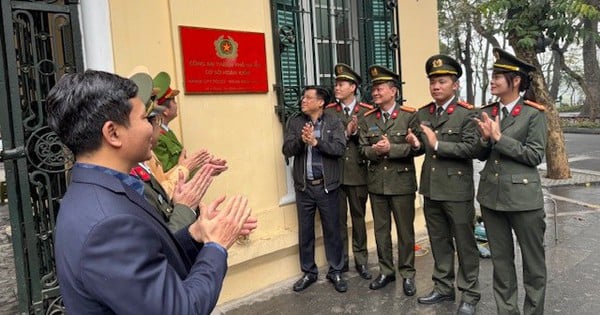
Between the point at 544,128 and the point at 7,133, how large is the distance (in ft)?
10.4

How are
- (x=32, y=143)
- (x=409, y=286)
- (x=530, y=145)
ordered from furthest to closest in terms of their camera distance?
(x=409, y=286) → (x=530, y=145) → (x=32, y=143)

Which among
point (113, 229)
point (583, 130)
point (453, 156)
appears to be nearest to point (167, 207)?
point (113, 229)

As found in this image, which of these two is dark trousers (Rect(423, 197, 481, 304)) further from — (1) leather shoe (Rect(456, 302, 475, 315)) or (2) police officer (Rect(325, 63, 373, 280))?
(2) police officer (Rect(325, 63, 373, 280))

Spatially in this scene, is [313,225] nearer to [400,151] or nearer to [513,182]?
[400,151]

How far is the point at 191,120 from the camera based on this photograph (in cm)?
347

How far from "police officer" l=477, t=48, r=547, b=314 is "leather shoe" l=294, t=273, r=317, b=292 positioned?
151cm

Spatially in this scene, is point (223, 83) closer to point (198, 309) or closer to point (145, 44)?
point (145, 44)

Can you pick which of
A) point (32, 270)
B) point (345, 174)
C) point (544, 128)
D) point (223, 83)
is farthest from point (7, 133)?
point (544, 128)

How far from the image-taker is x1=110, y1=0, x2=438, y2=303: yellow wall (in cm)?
325

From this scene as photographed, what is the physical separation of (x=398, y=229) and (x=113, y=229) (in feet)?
9.95

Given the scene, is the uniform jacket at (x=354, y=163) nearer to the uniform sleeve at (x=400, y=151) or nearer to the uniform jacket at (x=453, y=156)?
the uniform sleeve at (x=400, y=151)

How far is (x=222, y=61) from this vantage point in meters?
3.58

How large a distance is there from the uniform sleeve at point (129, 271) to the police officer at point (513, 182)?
7.61 ft

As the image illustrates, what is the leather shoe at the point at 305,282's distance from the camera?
12.8 feet
